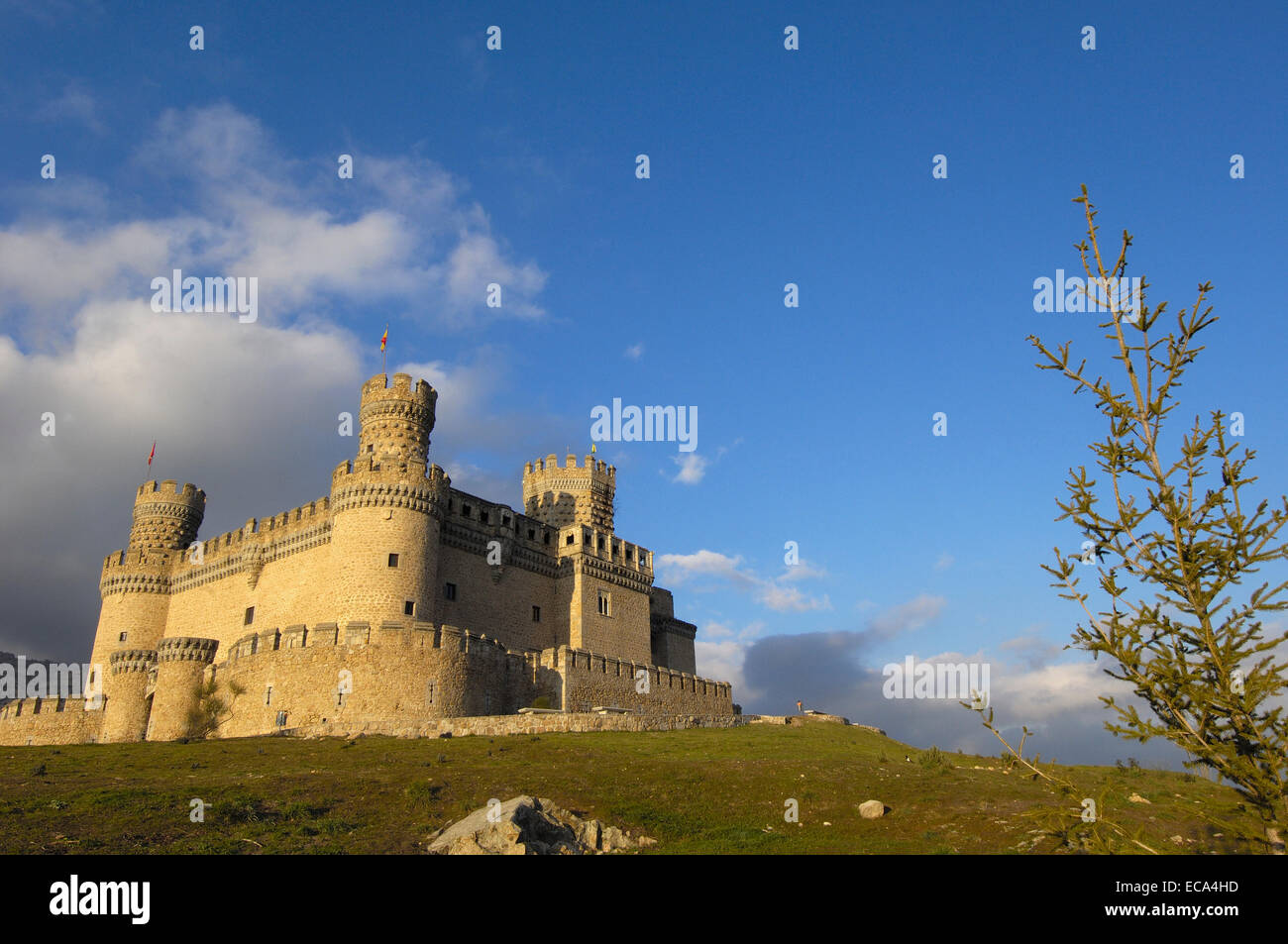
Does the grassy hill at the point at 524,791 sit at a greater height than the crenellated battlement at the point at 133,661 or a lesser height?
lesser

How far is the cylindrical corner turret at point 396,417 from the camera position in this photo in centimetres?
4822

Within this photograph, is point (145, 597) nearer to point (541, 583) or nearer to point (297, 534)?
point (297, 534)

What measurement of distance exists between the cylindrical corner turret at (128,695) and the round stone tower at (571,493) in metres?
24.1

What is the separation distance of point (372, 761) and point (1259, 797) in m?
24.4

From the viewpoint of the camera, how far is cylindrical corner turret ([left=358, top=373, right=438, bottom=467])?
48.2 m

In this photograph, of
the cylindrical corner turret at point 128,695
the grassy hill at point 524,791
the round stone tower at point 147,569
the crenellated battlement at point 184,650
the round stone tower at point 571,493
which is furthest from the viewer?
the round stone tower at point 571,493

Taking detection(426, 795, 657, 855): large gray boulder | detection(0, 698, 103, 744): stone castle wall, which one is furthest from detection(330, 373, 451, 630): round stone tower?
detection(426, 795, 657, 855): large gray boulder

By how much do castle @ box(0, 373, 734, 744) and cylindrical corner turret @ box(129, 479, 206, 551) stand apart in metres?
0.09

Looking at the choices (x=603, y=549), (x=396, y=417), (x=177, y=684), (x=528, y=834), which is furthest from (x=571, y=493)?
(x=528, y=834)

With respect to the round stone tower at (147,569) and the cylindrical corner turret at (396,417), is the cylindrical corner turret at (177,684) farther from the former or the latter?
the cylindrical corner turret at (396,417)

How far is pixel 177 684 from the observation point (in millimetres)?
45094

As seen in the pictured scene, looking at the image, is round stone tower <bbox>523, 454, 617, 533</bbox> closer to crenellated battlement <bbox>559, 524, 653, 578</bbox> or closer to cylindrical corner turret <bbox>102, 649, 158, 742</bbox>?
crenellated battlement <bbox>559, 524, 653, 578</bbox>

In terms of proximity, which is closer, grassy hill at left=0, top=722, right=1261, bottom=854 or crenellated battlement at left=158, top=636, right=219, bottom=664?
grassy hill at left=0, top=722, right=1261, bottom=854

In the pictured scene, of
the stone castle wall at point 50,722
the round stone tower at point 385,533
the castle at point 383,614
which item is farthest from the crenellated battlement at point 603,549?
Result: the stone castle wall at point 50,722
